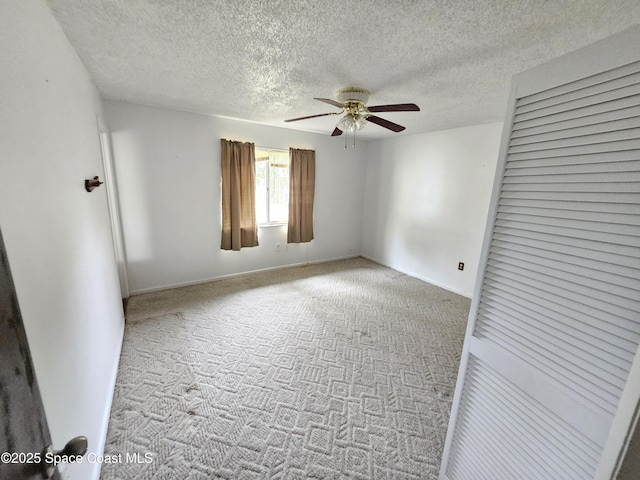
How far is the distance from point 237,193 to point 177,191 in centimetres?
74

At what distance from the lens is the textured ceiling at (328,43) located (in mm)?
1242

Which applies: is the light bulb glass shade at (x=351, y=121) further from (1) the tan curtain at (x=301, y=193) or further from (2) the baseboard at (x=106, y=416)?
(2) the baseboard at (x=106, y=416)

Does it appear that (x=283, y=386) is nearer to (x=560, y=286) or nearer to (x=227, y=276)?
(x=560, y=286)

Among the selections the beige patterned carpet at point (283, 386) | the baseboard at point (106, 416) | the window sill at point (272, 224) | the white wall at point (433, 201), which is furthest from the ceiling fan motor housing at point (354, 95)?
the baseboard at point (106, 416)

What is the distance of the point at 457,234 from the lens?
3648 millimetres

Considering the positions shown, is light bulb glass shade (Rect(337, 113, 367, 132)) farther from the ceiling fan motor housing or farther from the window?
the window

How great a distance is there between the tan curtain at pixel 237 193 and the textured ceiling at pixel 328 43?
107 cm

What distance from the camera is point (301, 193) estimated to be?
14.1 ft

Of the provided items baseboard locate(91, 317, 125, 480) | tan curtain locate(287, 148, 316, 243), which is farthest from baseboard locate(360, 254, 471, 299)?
baseboard locate(91, 317, 125, 480)

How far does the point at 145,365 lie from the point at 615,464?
2.62 meters

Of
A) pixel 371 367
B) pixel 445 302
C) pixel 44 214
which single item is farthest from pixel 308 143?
pixel 44 214

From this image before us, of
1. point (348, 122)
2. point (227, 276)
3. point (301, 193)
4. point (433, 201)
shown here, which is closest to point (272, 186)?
point (301, 193)

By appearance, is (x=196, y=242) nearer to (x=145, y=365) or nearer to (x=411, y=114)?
(x=145, y=365)

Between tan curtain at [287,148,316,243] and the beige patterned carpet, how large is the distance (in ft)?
4.34
